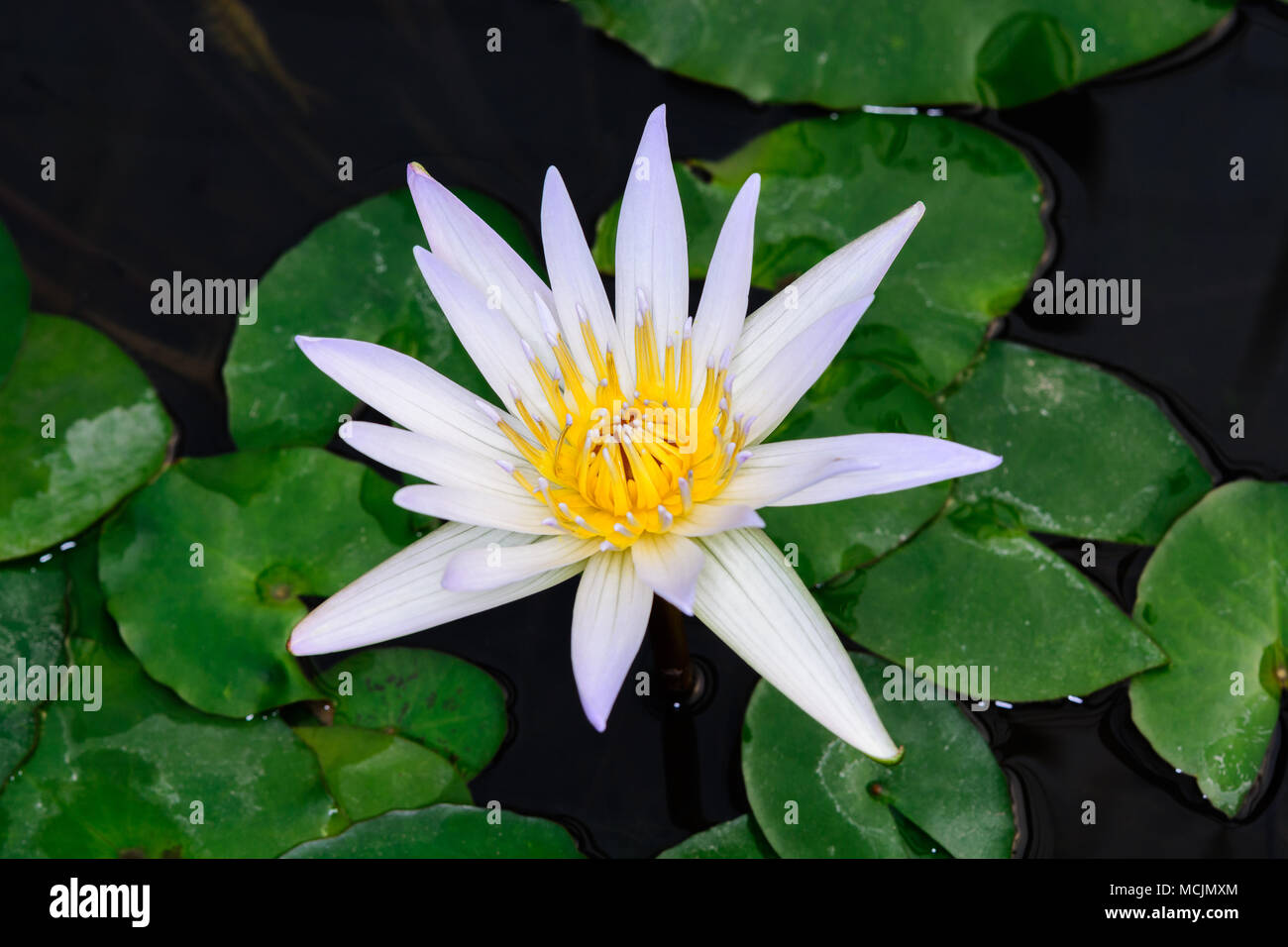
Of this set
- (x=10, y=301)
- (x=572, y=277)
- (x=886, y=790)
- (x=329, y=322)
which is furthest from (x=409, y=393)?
(x=10, y=301)

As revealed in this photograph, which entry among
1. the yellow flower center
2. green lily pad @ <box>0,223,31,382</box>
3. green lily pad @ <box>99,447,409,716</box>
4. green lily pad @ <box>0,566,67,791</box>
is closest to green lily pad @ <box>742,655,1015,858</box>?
the yellow flower center

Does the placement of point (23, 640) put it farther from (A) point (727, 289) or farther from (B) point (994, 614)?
(B) point (994, 614)

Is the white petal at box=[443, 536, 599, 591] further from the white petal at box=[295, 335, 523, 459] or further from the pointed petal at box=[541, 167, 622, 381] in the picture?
the pointed petal at box=[541, 167, 622, 381]

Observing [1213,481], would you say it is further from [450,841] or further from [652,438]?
[450,841]

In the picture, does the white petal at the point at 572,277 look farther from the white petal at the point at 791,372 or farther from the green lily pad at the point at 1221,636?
the green lily pad at the point at 1221,636

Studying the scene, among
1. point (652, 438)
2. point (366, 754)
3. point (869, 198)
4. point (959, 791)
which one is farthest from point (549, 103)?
point (959, 791)

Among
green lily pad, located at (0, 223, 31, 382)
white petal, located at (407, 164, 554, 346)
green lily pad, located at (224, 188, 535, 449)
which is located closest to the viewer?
white petal, located at (407, 164, 554, 346)
